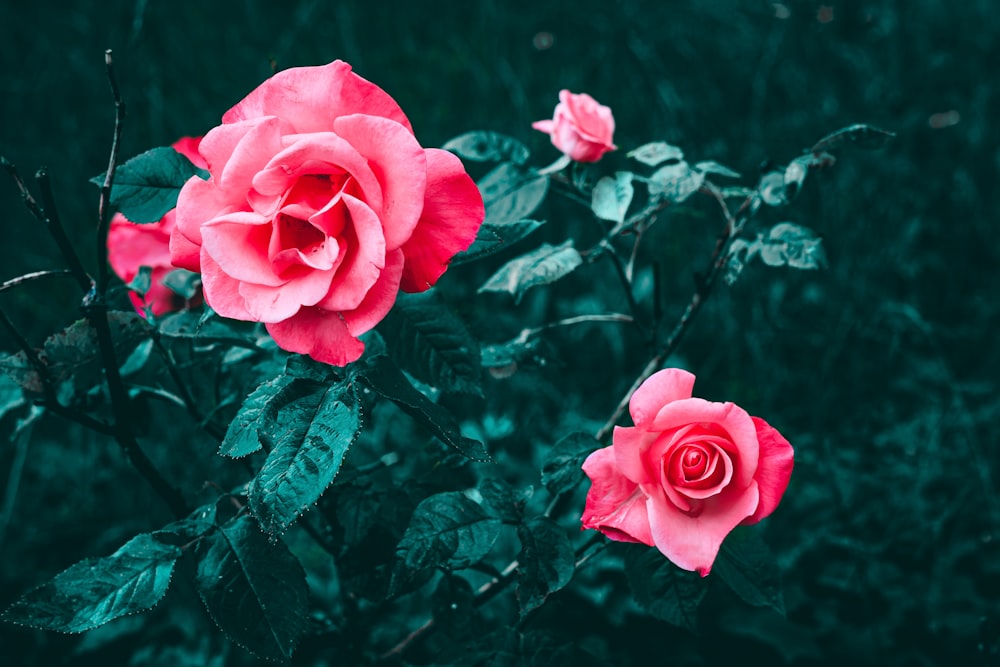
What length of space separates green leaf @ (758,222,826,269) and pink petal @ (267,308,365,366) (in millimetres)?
414

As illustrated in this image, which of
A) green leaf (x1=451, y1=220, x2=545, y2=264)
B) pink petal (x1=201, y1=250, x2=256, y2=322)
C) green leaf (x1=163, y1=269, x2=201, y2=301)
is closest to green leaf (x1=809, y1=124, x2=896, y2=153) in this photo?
green leaf (x1=451, y1=220, x2=545, y2=264)

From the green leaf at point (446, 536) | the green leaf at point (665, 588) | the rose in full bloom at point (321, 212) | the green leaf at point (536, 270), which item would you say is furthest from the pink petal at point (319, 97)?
the green leaf at point (665, 588)

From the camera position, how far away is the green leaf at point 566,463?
72 centimetres

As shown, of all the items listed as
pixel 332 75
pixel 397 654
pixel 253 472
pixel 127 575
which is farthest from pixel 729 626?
pixel 332 75

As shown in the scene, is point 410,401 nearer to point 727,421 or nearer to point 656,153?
point 727,421

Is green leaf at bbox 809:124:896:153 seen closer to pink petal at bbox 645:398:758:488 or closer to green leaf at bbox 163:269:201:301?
pink petal at bbox 645:398:758:488

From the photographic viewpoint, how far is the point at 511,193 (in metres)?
0.83

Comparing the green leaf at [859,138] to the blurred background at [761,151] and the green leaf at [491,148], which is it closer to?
the green leaf at [491,148]

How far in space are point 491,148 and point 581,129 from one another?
10 centimetres

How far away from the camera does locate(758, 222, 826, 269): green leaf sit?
0.74 meters

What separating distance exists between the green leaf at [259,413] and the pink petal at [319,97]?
19 centimetres

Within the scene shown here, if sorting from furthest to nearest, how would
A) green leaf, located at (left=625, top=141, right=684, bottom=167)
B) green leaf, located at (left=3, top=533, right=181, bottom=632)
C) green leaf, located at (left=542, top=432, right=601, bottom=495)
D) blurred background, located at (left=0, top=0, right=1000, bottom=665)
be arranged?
blurred background, located at (left=0, top=0, right=1000, bottom=665)
green leaf, located at (left=625, top=141, right=684, bottom=167)
green leaf, located at (left=542, top=432, right=601, bottom=495)
green leaf, located at (left=3, top=533, right=181, bottom=632)

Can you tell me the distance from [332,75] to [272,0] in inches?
88.9

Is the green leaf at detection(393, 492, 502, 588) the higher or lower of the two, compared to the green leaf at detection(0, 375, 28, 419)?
lower
